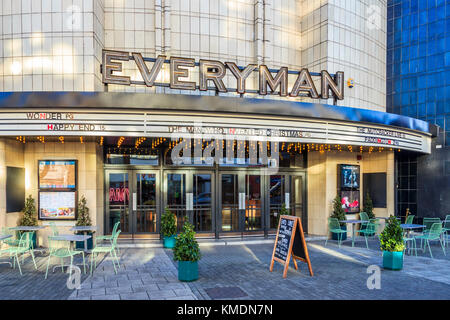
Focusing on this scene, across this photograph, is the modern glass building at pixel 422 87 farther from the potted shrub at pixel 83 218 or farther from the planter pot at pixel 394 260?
the potted shrub at pixel 83 218

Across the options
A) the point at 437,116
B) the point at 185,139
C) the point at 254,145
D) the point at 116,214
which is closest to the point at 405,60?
the point at 437,116

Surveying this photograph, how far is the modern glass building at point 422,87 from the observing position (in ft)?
55.5

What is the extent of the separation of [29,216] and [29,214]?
76 mm

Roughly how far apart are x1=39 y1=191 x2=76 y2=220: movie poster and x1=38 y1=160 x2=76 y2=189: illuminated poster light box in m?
0.25

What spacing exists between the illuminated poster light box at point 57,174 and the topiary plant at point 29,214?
60 cm

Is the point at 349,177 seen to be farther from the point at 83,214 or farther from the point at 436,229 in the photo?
the point at 83,214

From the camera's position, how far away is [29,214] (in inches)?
477

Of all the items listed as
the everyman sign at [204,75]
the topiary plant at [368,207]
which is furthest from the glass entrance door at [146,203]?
the topiary plant at [368,207]

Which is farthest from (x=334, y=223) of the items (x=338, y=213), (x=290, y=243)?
(x=290, y=243)

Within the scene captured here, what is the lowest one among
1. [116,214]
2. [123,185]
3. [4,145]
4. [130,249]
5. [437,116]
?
[130,249]

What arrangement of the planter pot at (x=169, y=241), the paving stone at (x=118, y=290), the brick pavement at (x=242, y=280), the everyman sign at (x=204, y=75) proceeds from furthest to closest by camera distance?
the planter pot at (x=169, y=241)
the everyman sign at (x=204, y=75)
the paving stone at (x=118, y=290)
the brick pavement at (x=242, y=280)
